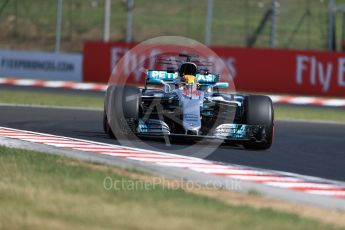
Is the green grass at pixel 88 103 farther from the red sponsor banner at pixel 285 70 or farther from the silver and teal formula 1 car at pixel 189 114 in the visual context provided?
the silver and teal formula 1 car at pixel 189 114

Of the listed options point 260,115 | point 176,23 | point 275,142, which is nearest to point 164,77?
point 260,115

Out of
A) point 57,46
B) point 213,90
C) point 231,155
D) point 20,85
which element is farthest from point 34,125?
point 57,46

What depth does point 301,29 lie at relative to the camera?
38406 mm

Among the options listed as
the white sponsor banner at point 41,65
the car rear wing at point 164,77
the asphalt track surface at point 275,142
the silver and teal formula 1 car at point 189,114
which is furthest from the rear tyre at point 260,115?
the white sponsor banner at point 41,65

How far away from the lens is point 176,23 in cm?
3981

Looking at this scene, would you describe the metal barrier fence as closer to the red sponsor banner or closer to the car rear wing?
the red sponsor banner

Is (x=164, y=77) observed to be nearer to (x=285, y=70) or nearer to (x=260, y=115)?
(x=260, y=115)

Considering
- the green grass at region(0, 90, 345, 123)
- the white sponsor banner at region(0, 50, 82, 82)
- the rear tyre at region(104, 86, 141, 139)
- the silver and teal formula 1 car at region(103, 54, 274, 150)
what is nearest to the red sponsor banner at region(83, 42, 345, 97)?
the green grass at region(0, 90, 345, 123)

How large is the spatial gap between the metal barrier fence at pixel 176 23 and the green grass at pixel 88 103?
35.2ft

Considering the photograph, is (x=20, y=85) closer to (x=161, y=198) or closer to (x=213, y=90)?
(x=213, y=90)

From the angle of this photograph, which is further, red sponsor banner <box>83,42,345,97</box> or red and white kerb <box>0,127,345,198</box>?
red sponsor banner <box>83,42,345,97</box>

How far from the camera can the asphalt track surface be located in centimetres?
1224

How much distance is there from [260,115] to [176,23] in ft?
86.6

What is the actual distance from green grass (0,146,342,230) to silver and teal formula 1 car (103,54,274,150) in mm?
3827
